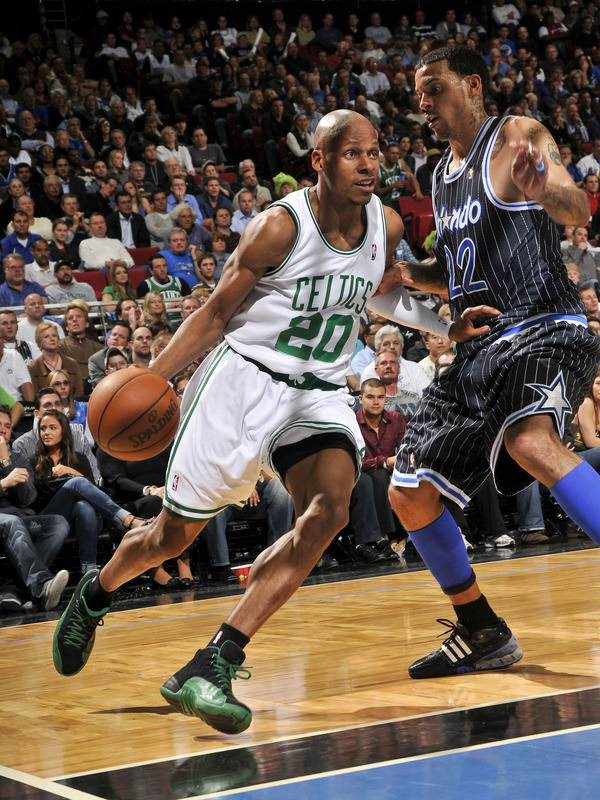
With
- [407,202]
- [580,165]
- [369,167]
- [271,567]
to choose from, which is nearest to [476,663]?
[271,567]

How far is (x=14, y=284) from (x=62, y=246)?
3.84ft

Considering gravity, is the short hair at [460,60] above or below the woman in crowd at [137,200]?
below

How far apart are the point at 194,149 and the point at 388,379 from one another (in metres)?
6.07

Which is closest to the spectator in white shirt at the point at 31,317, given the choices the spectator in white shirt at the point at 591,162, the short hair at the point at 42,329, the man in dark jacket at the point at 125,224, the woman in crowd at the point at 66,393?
the short hair at the point at 42,329

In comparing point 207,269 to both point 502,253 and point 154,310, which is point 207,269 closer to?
point 154,310

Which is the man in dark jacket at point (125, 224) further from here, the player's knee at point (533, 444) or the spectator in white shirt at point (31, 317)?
the player's knee at point (533, 444)

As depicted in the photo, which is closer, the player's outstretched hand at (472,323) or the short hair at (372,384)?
the player's outstretched hand at (472,323)

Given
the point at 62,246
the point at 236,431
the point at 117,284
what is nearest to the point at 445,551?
the point at 236,431

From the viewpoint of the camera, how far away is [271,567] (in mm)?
3088

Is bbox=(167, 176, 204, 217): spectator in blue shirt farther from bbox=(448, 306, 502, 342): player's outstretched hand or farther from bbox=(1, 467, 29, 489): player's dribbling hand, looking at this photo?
bbox=(448, 306, 502, 342): player's outstretched hand

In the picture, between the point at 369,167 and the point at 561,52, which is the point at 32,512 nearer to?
the point at 369,167

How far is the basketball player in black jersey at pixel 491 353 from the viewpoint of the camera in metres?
3.13

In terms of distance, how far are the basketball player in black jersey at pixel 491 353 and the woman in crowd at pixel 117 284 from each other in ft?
20.7

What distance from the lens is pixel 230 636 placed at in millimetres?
3010
